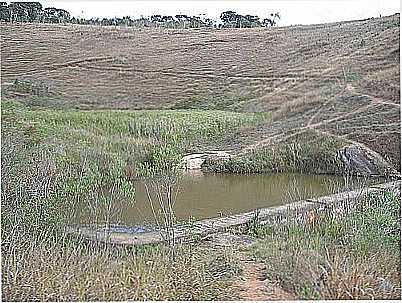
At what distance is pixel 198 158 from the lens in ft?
11.5

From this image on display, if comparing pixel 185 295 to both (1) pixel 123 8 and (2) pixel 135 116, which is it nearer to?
(2) pixel 135 116

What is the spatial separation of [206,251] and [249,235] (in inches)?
8.9

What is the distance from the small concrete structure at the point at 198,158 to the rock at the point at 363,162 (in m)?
0.57

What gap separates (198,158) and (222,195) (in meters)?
0.21

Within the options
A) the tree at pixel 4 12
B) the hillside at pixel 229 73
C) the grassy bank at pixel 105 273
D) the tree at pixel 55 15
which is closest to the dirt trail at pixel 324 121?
the hillside at pixel 229 73

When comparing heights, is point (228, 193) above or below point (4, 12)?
below

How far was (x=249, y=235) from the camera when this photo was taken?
138 inches

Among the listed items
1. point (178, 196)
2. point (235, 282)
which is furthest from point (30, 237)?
point (235, 282)

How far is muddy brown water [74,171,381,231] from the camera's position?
348cm

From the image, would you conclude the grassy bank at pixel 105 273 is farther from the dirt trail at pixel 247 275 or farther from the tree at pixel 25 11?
the tree at pixel 25 11

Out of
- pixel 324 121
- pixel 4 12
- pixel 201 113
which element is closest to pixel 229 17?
pixel 201 113

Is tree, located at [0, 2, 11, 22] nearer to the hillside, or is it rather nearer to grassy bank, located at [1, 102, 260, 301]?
the hillside

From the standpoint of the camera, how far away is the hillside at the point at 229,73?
340 centimetres

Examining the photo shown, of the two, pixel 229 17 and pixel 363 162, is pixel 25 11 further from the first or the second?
pixel 363 162
